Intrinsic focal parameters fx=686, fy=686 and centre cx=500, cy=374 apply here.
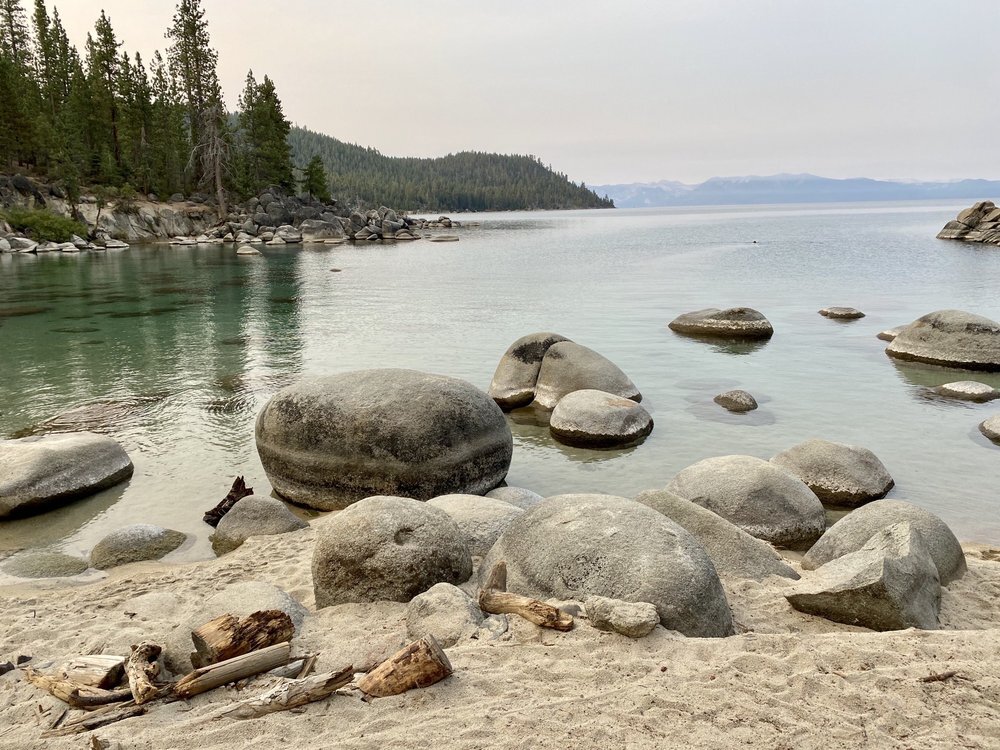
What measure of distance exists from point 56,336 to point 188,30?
79.5m

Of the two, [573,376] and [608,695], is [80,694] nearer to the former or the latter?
[608,695]

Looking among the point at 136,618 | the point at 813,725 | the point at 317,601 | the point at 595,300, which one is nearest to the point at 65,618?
the point at 136,618

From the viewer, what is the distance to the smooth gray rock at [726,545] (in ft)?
21.6

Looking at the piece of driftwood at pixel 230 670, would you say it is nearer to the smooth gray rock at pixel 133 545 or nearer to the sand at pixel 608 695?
the sand at pixel 608 695

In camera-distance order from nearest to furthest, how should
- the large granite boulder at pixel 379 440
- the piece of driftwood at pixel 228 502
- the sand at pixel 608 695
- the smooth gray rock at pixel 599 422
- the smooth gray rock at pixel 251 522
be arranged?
the sand at pixel 608 695, the smooth gray rock at pixel 251 522, the piece of driftwood at pixel 228 502, the large granite boulder at pixel 379 440, the smooth gray rock at pixel 599 422

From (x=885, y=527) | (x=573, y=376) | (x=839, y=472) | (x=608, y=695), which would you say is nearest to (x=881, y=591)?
(x=885, y=527)

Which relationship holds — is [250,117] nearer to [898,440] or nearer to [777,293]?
[777,293]

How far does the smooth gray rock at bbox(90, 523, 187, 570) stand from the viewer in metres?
7.87

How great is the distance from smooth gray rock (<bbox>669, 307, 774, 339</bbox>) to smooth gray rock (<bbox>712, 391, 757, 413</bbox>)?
7299 millimetres

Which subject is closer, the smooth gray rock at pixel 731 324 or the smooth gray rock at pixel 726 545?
the smooth gray rock at pixel 726 545

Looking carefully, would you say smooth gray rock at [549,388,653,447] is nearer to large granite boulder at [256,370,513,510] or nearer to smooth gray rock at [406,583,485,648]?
large granite boulder at [256,370,513,510]

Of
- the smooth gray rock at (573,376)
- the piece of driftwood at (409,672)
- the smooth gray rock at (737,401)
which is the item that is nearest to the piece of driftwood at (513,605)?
the piece of driftwood at (409,672)

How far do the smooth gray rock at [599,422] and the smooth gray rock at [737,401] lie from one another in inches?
88.1

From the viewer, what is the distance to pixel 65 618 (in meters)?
5.95
